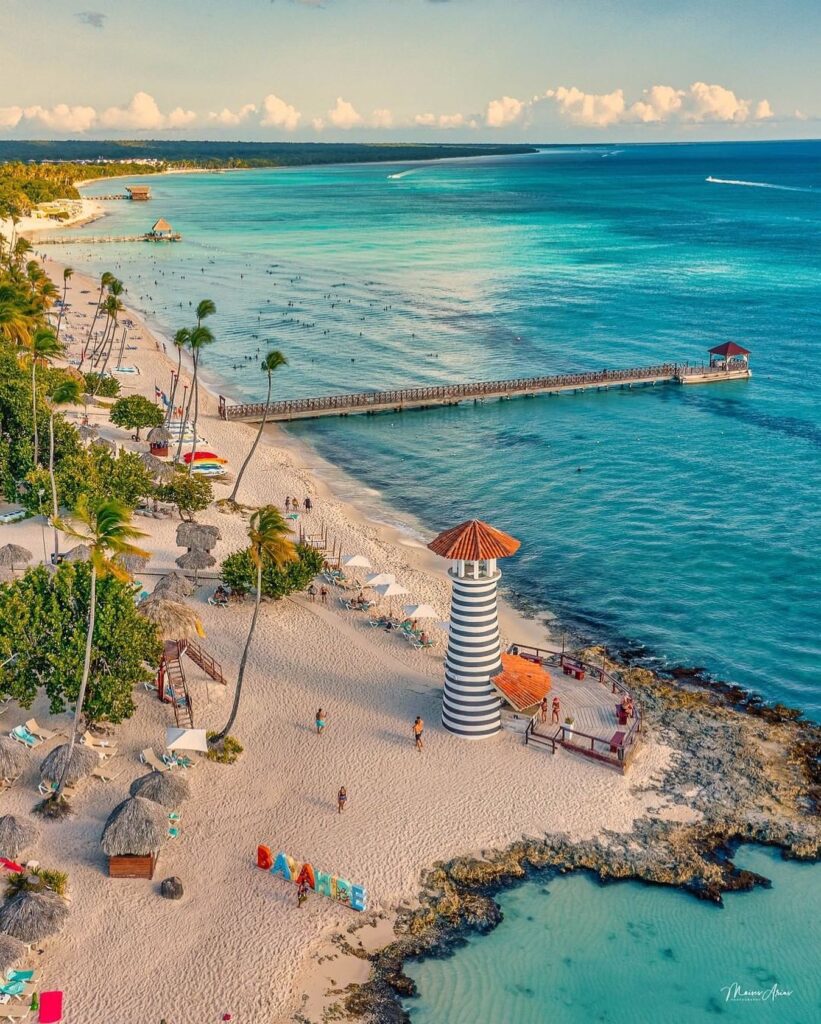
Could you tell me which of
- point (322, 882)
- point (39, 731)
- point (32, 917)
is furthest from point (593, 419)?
point (32, 917)

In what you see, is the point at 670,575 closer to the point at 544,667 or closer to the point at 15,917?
the point at 544,667

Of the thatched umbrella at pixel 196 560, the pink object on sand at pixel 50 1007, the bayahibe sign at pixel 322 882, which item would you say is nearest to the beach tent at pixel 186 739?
the bayahibe sign at pixel 322 882

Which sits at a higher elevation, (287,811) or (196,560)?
(196,560)

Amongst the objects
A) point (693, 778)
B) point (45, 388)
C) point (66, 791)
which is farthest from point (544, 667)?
point (45, 388)

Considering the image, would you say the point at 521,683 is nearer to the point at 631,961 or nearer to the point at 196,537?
the point at 631,961

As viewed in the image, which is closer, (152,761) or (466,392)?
(152,761)

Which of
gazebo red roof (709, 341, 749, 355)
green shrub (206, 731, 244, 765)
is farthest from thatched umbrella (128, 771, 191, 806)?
gazebo red roof (709, 341, 749, 355)
